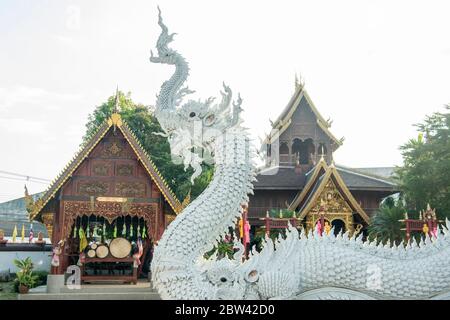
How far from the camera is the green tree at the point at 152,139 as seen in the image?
19625 mm

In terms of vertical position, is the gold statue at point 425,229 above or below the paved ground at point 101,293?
above

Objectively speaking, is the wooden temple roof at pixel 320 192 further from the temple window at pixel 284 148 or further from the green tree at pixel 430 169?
the temple window at pixel 284 148

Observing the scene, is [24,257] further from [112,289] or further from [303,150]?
[303,150]

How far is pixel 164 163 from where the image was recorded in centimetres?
2175

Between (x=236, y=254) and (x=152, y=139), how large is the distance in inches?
725

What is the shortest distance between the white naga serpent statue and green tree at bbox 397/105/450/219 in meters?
11.4

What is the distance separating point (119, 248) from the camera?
Result: 482 inches

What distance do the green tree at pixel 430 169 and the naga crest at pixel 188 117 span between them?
40.4ft

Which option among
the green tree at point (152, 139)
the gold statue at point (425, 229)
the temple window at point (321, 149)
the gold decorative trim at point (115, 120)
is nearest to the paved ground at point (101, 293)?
the gold decorative trim at point (115, 120)

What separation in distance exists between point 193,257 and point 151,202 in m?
7.69

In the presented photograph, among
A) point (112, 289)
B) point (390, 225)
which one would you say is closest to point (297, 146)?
→ point (390, 225)
